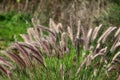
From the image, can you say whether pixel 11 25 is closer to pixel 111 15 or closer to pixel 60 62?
pixel 111 15

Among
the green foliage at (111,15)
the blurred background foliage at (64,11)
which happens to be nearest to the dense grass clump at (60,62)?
the blurred background foliage at (64,11)

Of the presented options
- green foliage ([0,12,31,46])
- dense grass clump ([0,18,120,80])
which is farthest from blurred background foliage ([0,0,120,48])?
dense grass clump ([0,18,120,80])

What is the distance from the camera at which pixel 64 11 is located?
8.97m

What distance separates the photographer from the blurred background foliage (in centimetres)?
821

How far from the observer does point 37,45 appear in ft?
15.5

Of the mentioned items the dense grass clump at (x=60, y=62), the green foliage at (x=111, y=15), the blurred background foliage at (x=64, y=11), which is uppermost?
the blurred background foliage at (x=64, y=11)

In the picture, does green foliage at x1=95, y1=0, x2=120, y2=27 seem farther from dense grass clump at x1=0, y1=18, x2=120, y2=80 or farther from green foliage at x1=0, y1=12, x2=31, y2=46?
dense grass clump at x1=0, y1=18, x2=120, y2=80

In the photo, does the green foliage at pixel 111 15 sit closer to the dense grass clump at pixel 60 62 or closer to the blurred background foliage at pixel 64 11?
the blurred background foliage at pixel 64 11

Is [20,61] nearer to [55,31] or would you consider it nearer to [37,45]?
[37,45]

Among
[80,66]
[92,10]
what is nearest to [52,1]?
[92,10]

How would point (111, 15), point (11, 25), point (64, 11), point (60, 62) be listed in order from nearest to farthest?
point (60, 62) → point (111, 15) → point (64, 11) → point (11, 25)

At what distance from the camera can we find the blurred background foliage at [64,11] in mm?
8211

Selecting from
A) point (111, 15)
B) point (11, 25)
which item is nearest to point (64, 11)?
point (111, 15)

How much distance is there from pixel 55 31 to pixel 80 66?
715 mm
